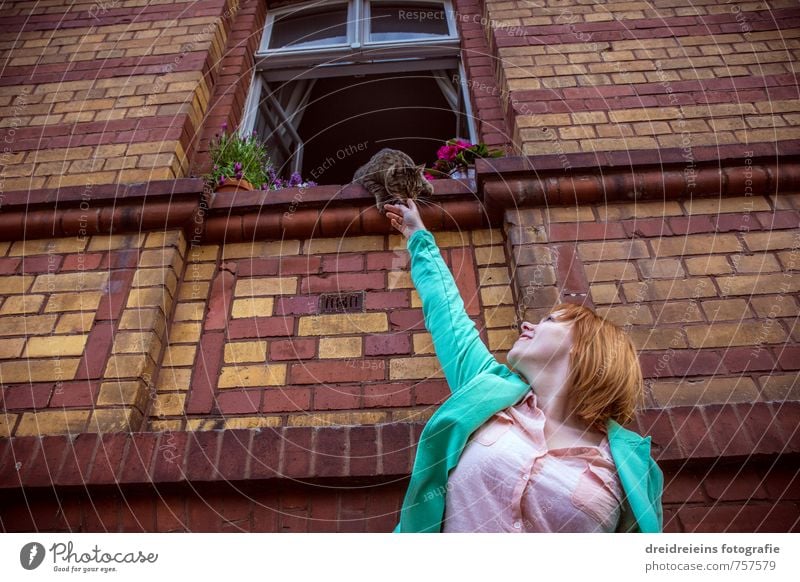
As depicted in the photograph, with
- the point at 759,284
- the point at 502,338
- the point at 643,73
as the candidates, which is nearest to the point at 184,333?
the point at 502,338

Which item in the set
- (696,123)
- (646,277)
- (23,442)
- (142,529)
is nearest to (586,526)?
(646,277)

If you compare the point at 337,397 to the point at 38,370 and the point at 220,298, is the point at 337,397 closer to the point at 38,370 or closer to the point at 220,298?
the point at 220,298

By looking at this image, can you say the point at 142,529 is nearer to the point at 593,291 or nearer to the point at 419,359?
the point at 419,359

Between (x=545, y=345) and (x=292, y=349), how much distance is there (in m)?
1.10

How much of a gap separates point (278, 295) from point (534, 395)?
4.24 feet

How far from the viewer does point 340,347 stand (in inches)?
88.2

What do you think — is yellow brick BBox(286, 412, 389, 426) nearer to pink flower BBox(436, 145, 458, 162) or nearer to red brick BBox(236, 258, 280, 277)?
red brick BBox(236, 258, 280, 277)

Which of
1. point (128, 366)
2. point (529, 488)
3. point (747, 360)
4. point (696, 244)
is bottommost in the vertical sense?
point (529, 488)

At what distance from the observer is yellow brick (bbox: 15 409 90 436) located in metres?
1.96

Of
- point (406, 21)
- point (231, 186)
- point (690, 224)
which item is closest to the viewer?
point (690, 224)

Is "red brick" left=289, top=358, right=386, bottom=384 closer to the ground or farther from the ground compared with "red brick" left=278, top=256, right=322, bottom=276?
closer to the ground

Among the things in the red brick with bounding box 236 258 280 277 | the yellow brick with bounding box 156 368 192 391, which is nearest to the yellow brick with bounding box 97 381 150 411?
the yellow brick with bounding box 156 368 192 391

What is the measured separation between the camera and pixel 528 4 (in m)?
3.48

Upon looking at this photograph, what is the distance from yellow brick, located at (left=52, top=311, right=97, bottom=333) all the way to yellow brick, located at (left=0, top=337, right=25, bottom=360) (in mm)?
160
